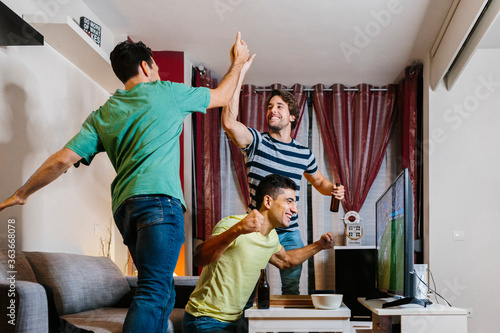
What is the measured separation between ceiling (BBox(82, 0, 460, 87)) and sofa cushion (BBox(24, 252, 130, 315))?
2101mm

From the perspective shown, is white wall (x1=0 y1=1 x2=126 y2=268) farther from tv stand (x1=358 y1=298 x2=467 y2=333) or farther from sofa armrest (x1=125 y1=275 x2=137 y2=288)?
tv stand (x1=358 y1=298 x2=467 y2=333)

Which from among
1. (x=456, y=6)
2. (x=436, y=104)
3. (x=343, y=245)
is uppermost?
(x=456, y=6)

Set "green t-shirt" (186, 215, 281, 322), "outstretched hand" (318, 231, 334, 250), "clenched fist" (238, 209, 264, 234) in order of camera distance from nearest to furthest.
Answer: "clenched fist" (238, 209, 264, 234) < "green t-shirt" (186, 215, 281, 322) < "outstretched hand" (318, 231, 334, 250)

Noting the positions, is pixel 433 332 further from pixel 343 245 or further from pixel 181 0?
pixel 343 245

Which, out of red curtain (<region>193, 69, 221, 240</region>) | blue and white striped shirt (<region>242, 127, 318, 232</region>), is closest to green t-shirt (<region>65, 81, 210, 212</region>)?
blue and white striped shirt (<region>242, 127, 318, 232</region>)

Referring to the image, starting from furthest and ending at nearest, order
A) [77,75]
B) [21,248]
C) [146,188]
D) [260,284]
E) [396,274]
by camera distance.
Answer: [77,75], [21,248], [396,274], [260,284], [146,188]

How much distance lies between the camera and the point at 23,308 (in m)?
1.89

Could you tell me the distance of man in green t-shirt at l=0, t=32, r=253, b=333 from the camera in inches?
76.6

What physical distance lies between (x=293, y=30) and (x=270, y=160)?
6.88ft

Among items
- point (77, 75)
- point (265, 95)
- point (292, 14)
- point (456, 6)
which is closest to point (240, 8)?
point (292, 14)

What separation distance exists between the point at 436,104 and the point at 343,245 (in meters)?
1.82

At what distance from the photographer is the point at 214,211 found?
6051mm

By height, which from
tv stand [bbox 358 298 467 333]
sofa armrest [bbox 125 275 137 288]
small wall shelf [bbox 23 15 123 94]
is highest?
small wall shelf [bbox 23 15 123 94]

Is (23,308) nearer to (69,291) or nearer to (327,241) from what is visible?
(69,291)
